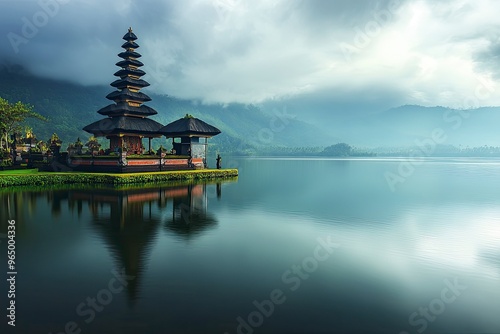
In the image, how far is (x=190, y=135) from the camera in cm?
4888

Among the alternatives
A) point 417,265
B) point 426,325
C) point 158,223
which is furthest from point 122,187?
point 426,325

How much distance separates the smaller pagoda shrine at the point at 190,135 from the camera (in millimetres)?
49312

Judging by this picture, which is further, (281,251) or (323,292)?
(281,251)

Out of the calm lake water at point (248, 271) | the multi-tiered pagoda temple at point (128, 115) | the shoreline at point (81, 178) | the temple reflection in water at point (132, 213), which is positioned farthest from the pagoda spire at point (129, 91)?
the calm lake water at point (248, 271)

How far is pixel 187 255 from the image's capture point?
12812 mm

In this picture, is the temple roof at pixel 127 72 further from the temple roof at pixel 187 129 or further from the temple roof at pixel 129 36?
the temple roof at pixel 187 129

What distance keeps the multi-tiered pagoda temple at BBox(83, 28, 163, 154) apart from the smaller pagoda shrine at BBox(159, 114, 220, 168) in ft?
12.6

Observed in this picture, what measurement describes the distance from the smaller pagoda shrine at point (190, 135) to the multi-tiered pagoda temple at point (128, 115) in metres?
3.85

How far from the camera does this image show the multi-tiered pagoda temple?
49625 mm

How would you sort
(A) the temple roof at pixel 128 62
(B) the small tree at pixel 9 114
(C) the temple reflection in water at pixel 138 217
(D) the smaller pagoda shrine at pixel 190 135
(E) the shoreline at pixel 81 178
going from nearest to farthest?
(C) the temple reflection in water at pixel 138 217 < (E) the shoreline at pixel 81 178 < (D) the smaller pagoda shrine at pixel 190 135 < (B) the small tree at pixel 9 114 < (A) the temple roof at pixel 128 62

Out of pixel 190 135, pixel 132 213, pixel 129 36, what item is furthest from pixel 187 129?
pixel 132 213

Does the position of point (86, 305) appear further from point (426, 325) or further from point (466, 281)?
Answer: point (466, 281)

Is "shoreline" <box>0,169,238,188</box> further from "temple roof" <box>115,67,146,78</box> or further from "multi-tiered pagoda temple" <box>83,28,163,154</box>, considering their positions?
"temple roof" <box>115,67,146,78</box>

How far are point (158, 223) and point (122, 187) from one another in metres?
16.9
